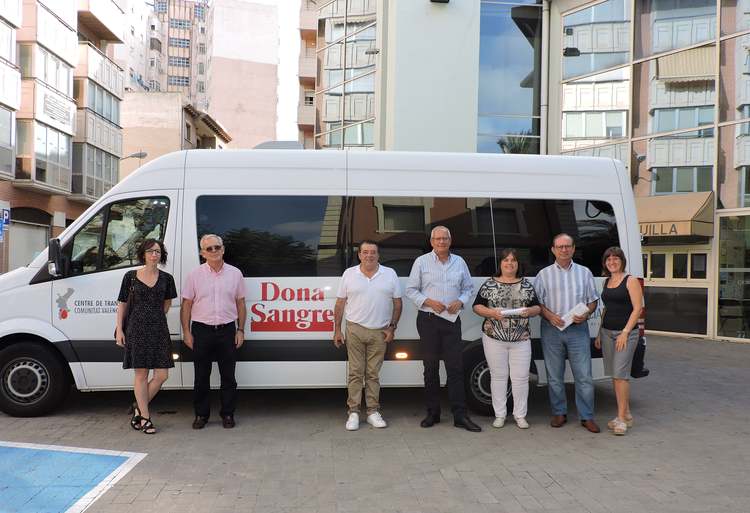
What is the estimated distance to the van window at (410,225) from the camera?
644cm

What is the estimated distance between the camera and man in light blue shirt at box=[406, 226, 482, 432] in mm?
6027

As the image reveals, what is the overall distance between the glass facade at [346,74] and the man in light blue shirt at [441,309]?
1408cm

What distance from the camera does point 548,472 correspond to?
497 cm

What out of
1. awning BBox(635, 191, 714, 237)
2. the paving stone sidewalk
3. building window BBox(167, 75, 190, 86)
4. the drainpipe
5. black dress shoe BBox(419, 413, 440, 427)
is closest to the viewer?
the paving stone sidewalk

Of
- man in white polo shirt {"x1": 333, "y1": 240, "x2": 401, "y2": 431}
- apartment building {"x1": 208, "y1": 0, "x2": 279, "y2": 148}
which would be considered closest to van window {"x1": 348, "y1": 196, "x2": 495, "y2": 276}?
man in white polo shirt {"x1": 333, "y1": 240, "x2": 401, "y2": 431}

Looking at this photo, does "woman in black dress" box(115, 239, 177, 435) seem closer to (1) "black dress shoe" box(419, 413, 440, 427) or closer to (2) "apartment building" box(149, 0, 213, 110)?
(1) "black dress shoe" box(419, 413, 440, 427)

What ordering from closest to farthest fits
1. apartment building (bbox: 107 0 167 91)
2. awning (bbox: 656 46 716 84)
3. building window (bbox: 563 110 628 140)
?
awning (bbox: 656 46 716 84)
building window (bbox: 563 110 628 140)
apartment building (bbox: 107 0 167 91)

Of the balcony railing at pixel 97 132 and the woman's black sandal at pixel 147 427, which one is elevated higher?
the balcony railing at pixel 97 132

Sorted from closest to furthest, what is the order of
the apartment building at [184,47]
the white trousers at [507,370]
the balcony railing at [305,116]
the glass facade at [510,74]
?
the white trousers at [507,370] → the glass facade at [510,74] → the balcony railing at [305,116] → the apartment building at [184,47]

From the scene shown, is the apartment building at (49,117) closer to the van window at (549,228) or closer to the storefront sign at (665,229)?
the storefront sign at (665,229)

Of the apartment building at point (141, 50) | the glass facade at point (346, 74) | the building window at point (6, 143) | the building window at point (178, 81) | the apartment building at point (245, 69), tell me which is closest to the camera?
the glass facade at point (346, 74)

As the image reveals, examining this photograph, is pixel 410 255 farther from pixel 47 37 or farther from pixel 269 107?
pixel 269 107

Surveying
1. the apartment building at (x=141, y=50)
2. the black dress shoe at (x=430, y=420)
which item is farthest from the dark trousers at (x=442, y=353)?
the apartment building at (x=141, y=50)

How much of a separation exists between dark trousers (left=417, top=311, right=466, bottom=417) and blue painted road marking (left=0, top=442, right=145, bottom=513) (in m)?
2.61
